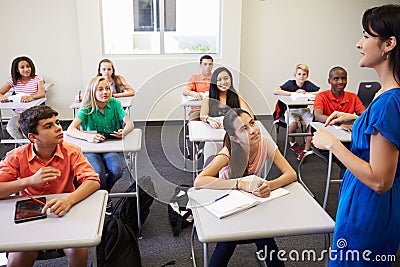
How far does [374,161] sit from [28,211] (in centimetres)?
132

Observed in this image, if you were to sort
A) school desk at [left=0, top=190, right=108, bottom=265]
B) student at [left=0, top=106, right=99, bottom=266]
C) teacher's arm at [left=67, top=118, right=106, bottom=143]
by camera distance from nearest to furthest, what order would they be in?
school desk at [left=0, top=190, right=108, bottom=265]
student at [left=0, top=106, right=99, bottom=266]
teacher's arm at [left=67, top=118, right=106, bottom=143]

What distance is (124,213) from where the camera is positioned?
2.47 metres

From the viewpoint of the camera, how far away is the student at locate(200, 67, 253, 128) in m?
1.94

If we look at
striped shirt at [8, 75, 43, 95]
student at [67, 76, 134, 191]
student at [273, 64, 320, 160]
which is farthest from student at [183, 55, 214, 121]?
striped shirt at [8, 75, 43, 95]

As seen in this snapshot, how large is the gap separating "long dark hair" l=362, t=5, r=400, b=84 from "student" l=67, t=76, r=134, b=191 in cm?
178

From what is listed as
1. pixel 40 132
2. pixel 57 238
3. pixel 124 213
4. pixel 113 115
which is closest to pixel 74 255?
pixel 57 238

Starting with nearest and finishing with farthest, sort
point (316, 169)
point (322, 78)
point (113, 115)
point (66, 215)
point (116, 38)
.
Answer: point (66, 215)
point (113, 115)
point (316, 169)
point (116, 38)
point (322, 78)

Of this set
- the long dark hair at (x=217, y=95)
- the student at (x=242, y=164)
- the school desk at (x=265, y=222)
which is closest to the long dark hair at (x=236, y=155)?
the student at (x=242, y=164)

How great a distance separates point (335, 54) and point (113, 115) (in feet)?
12.7

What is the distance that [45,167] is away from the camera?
1.73 metres

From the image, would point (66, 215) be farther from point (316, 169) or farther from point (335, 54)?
point (335, 54)

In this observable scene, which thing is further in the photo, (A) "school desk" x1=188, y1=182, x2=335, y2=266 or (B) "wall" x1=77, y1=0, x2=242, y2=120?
(B) "wall" x1=77, y1=0, x2=242, y2=120

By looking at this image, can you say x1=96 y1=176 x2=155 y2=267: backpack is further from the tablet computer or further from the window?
the window

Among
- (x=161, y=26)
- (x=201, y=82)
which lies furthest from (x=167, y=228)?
(x=161, y=26)
